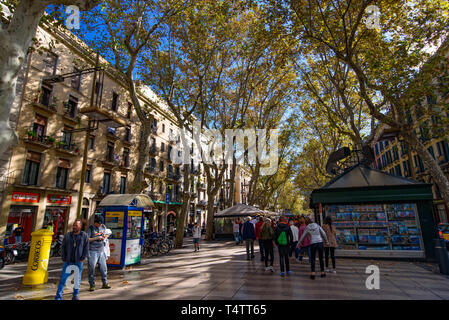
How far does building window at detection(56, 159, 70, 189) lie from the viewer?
58.8 ft

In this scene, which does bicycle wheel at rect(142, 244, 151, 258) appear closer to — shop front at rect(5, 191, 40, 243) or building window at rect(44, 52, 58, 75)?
shop front at rect(5, 191, 40, 243)

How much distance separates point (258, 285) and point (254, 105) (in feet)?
63.7

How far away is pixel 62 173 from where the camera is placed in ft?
59.8

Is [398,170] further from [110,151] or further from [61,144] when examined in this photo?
[61,144]

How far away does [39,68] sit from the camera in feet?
53.8

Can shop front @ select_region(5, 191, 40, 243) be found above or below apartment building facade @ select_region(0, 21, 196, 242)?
below

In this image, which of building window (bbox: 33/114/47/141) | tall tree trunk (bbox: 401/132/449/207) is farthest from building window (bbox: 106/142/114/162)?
tall tree trunk (bbox: 401/132/449/207)

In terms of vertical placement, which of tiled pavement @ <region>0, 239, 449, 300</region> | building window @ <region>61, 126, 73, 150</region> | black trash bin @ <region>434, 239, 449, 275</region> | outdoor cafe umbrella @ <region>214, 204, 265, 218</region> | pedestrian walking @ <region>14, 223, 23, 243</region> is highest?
building window @ <region>61, 126, 73, 150</region>

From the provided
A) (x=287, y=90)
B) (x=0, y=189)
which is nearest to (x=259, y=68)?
(x=287, y=90)

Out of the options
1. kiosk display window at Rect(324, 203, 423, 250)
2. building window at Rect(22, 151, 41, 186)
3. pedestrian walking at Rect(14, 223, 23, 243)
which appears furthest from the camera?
building window at Rect(22, 151, 41, 186)

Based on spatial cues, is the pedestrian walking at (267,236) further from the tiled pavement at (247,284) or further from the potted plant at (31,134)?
the potted plant at (31,134)

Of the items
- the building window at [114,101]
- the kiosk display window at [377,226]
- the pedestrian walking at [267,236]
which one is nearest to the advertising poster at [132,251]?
the pedestrian walking at [267,236]

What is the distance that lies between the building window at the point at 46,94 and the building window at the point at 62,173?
411 centimetres

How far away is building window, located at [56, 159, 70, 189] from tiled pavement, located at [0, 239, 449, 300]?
1001cm
